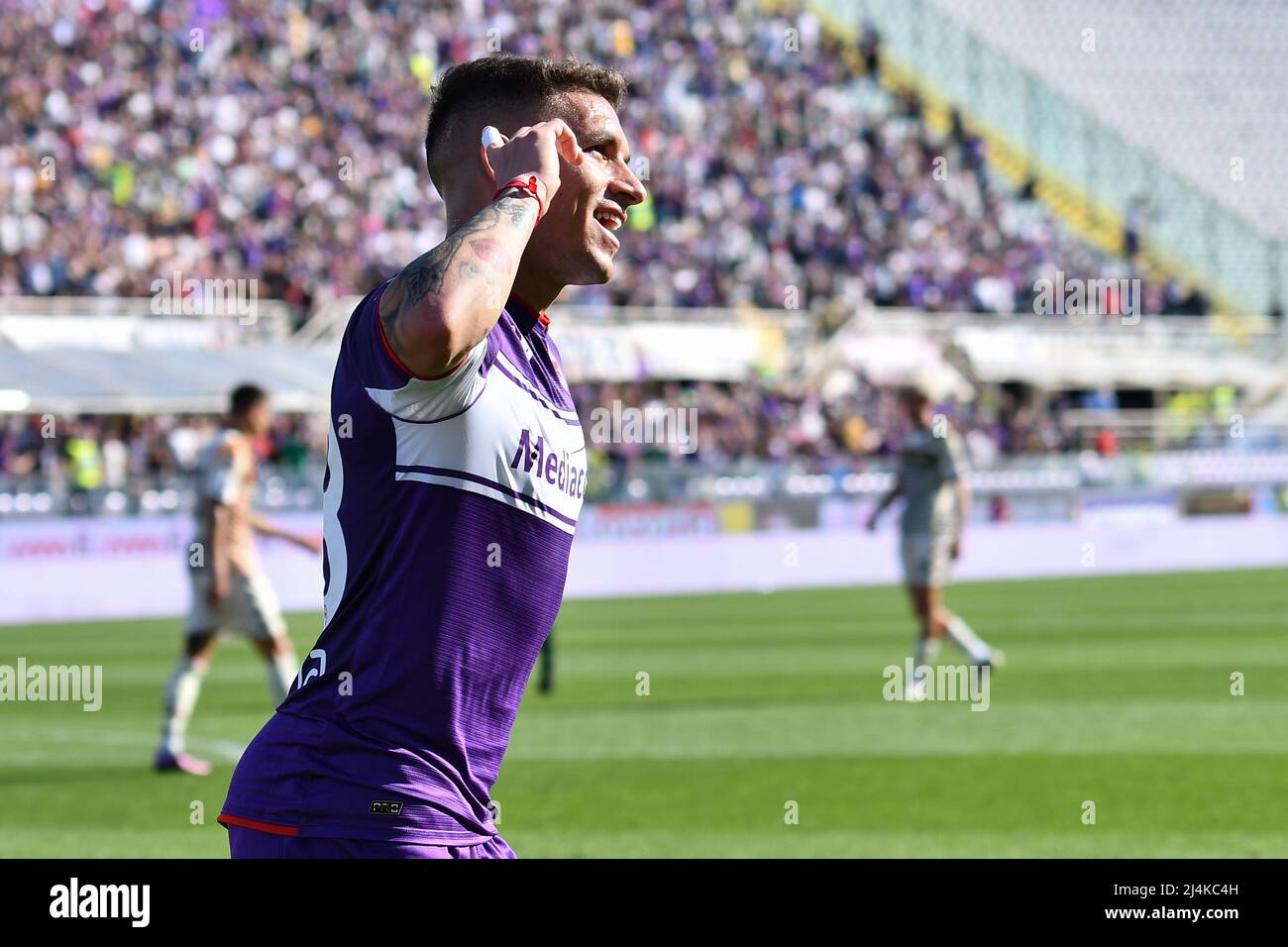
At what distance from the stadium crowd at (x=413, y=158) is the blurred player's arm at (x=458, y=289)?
2628cm

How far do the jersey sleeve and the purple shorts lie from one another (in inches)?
29.1

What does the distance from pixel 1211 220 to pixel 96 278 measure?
28.2 m

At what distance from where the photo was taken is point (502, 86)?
11.1 ft

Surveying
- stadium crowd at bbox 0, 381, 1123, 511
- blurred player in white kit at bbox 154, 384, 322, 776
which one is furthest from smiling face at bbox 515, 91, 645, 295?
stadium crowd at bbox 0, 381, 1123, 511

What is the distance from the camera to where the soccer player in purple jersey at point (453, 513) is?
3.07 m

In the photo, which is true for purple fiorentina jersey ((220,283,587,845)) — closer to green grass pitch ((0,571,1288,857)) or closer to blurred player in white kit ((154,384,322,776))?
green grass pitch ((0,571,1288,857))

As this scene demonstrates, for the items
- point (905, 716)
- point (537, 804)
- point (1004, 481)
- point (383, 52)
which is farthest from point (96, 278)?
point (537, 804)

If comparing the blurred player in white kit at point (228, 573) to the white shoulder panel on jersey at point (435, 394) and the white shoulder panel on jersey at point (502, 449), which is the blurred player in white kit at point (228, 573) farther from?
the white shoulder panel on jersey at point (435, 394)

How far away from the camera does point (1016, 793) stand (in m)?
9.92

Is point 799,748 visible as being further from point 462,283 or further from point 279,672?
point 462,283

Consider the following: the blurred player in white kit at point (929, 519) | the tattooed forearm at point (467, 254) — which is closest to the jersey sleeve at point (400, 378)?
the tattooed forearm at point (467, 254)

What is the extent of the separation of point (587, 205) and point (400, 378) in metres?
0.55

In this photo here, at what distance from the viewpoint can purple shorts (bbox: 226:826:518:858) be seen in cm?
314
